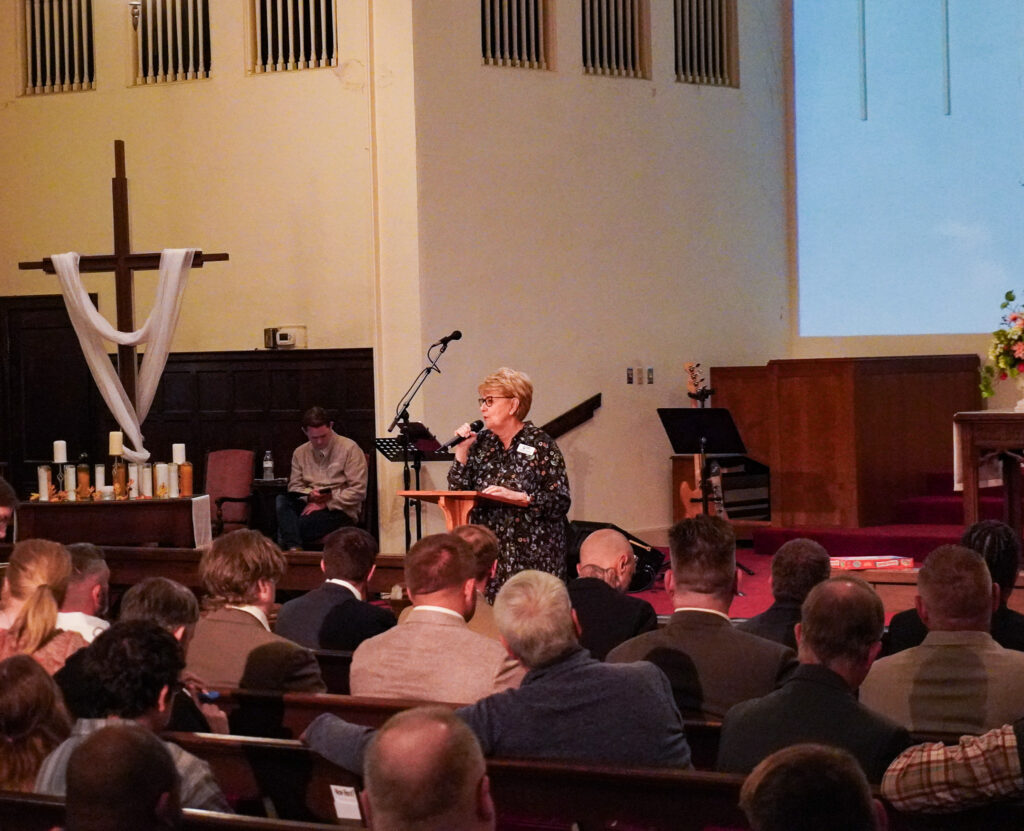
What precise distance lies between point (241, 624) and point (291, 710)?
42 cm

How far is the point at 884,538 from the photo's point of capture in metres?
9.76

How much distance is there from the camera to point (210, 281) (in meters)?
11.1

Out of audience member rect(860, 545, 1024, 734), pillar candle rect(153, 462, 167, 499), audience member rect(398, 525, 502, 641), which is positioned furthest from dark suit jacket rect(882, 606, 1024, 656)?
pillar candle rect(153, 462, 167, 499)

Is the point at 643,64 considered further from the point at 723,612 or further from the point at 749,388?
the point at 723,612

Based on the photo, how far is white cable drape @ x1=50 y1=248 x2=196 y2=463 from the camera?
9570mm

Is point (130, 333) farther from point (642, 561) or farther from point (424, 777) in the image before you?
point (424, 777)

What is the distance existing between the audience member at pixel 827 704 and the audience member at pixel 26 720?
1339 mm

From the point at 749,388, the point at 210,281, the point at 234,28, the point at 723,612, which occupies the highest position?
the point at 234,28

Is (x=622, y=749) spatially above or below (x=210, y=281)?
below

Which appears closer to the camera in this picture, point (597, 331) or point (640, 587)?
point (640, 587)

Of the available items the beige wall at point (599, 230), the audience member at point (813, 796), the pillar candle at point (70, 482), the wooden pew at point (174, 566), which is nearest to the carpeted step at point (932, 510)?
the beige wall at point (599, 230)

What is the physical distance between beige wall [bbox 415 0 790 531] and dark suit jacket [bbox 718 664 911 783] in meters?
7.36

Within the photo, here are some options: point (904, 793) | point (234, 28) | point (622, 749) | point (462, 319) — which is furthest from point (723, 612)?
point (234, 28)

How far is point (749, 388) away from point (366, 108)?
143 inches
